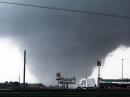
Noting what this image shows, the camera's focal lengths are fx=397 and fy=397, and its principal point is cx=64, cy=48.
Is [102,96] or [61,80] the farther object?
[61,80]

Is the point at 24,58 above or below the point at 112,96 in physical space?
above

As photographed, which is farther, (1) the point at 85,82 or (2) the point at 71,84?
(2) the point at 71,84

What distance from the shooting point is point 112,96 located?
3934 cm

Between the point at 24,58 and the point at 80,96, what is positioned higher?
the point at 24,58

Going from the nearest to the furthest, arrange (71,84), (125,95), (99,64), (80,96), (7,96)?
(7,96)
(80,96)
(125,95)
(99,64)
(71,84)

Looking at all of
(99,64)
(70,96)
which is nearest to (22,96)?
(70,96)

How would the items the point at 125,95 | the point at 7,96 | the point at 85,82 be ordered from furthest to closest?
1. the point at 85,82
2. the point at 125,95
3. the point at 7,96

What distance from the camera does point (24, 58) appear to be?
88.9 m

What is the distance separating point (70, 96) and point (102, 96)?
3.34 meters

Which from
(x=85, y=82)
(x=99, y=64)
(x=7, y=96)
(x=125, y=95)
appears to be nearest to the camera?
(x=7, y=96)

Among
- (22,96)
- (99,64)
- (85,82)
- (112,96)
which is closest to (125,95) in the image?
(112,96)

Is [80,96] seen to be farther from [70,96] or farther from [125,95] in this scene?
[125,95]

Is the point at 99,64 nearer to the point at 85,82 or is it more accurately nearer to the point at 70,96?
the point at 85,82

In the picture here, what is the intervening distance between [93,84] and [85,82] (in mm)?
1837
